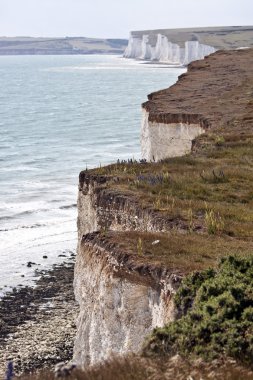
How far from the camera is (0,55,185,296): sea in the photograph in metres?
46.8

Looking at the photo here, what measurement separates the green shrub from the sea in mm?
23383

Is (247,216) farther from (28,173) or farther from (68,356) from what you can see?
(28,173)

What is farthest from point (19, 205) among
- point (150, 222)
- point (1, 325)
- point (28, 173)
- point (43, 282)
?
point (150, 222)

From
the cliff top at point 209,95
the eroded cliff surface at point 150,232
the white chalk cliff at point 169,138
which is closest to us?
the eroded cliff surface at point 150,232

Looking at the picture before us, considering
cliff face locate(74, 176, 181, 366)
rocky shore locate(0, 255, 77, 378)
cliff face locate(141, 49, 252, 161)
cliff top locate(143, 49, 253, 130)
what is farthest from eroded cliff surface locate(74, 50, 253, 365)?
cliff top locate(143, 49, 253, 130)

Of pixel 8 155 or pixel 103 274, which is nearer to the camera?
pixel 103 274

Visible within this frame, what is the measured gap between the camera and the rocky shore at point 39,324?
29.5 m

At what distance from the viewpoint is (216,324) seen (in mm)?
13797

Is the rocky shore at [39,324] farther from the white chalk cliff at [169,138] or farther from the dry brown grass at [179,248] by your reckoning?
the white chalk cliff at [169,138]

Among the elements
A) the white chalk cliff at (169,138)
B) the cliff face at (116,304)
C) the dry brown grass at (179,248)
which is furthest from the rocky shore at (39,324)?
the white chalk cliff at (169,138)

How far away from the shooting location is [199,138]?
39.3 metres

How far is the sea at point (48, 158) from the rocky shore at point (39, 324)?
140 centimetres

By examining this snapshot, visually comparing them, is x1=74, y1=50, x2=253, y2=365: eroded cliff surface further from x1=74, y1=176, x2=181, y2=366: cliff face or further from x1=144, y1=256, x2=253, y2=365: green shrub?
x1=144, y1=256, x2=253, y2=365: green shrub

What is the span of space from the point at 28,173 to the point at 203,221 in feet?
164
